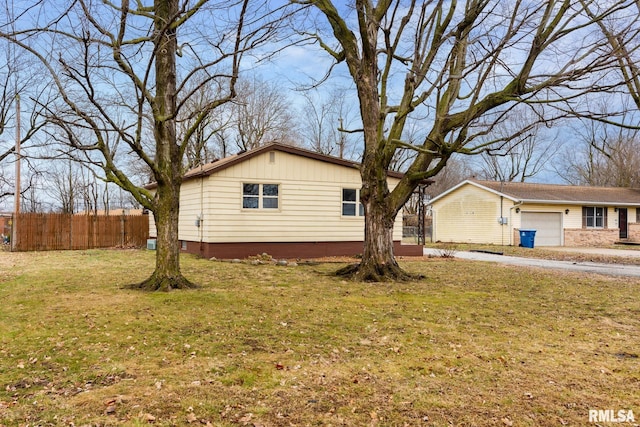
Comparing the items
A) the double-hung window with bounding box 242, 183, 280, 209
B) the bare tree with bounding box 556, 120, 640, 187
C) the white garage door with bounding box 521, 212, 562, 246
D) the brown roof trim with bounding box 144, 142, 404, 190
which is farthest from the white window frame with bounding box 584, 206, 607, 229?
the double-hung window with bounding box 242, 183, 280, 209

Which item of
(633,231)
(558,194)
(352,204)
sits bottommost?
(633,231)

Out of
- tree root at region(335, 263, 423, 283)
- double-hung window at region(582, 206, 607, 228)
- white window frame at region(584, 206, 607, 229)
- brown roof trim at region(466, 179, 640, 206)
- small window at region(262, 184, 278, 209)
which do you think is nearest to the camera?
tree root at region(335, 263, 423, 283)

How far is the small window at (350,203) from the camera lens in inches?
619

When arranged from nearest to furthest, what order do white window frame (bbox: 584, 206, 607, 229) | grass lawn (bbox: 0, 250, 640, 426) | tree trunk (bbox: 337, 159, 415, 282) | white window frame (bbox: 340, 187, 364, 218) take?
grass lawn (bbox: 0, 250, 640, 426) < tree trunk (bbox: 337, 159, 415, 282) < white window frame (bbox: 340, 187, 364, 218) < white window frame (bbox: 584, 206, 607, 229)

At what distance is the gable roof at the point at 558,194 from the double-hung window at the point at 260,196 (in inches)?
582

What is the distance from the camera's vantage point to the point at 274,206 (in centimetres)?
1463

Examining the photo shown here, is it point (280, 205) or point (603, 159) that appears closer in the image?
point (280, 205)

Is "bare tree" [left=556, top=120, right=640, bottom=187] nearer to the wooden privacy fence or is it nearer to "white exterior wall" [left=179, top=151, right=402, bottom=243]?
"white exterior wall" [left=179, top=151, right=402, bottom=243]

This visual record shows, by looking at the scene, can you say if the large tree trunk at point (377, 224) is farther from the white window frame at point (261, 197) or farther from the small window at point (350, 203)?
the small window at point (350, 203)

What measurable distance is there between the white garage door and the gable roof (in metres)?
0.98

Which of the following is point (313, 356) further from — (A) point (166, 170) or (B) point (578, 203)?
(B) point (578, 203)

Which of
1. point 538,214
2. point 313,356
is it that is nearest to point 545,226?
point 538,214

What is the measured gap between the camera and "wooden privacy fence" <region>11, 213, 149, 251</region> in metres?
17.8

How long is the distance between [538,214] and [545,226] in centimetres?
87
